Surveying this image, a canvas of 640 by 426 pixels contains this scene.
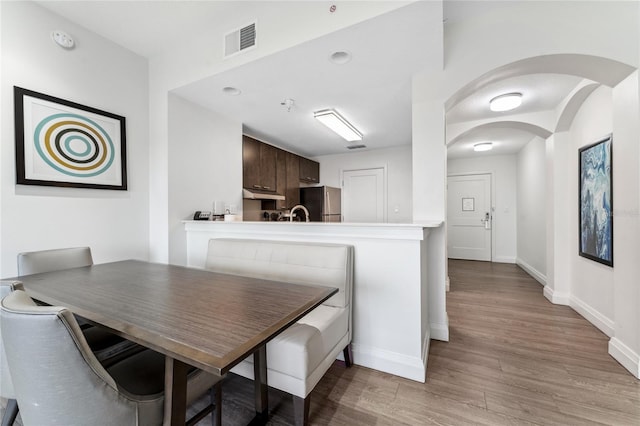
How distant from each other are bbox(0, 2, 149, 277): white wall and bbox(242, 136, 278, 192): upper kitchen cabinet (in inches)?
46.5

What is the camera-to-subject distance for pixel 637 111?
5.90 ft

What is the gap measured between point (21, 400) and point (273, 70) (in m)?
2.29

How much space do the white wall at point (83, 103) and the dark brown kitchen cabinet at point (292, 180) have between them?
2.24 m

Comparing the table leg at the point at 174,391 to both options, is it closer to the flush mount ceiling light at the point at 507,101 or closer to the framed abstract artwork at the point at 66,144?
the framed abstract artwork at the point at 66,144

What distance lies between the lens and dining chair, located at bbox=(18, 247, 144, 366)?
1.43 m

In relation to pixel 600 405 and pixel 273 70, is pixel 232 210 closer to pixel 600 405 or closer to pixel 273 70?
pixel 273 70

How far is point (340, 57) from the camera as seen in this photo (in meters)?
2.02

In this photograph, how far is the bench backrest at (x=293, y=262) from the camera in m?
1.83

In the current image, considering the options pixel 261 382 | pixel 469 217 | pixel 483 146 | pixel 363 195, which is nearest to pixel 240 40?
pixel 261 382

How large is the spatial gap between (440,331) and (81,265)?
2989mm

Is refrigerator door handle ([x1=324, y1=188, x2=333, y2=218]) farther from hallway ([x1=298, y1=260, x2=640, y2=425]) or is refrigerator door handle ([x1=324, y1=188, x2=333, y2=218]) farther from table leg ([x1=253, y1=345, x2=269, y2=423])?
table leg ([x1=253, y1=345, x2=269, y2=423])

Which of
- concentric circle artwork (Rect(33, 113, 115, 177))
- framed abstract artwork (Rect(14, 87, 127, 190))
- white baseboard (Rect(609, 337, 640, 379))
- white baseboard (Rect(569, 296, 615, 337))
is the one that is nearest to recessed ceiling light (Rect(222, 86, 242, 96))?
framed abstract artwork (Rect(14, 87, 127, 190))

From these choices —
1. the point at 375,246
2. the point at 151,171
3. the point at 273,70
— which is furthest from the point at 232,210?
the point at 375,246

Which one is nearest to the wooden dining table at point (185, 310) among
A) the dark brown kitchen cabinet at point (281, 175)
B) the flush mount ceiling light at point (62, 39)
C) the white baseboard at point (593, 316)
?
the flush mount ceiling light at point (62, 39)
